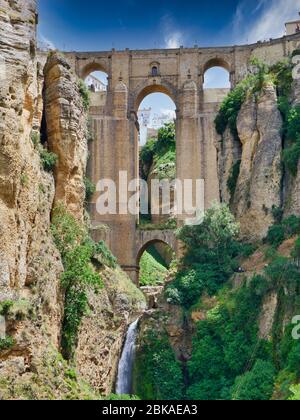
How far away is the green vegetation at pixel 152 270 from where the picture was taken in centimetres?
4247

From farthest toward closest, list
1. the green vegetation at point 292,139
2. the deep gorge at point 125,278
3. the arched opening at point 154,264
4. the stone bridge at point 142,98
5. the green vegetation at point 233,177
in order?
the arched opening at point 154,264 → the stone bridge at point 142,98 → the green vegetation at point 233,177 → the green vegetation at point 292,139 → the deep gorge at point 125,278

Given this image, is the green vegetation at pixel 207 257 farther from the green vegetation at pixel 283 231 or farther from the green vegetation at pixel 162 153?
the green vegetation at pixel 162 153

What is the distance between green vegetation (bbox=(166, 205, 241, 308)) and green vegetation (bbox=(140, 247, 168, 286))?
36.3 feet

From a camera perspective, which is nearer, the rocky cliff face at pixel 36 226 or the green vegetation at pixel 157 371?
the rocky cliff face at pixel 36 226

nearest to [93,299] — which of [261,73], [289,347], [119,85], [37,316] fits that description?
[37,316]

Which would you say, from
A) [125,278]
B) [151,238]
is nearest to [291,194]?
[125,278]

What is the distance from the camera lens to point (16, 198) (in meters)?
19.4

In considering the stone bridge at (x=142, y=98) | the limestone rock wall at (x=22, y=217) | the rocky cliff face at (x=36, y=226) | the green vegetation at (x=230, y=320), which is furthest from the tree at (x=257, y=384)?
the stone bridge at (x=142, y=98)

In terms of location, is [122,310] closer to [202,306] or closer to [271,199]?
[202,306]

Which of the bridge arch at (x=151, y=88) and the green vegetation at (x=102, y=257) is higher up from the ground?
the bridge arch at (x=151, y=88)

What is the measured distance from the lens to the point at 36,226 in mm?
21469

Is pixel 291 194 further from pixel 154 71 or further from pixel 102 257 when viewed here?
pixel 154 71

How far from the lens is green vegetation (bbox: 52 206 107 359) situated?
74.8ft

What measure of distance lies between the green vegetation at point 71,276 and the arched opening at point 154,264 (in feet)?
48.0
